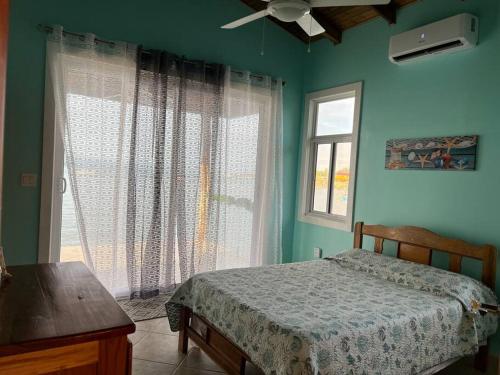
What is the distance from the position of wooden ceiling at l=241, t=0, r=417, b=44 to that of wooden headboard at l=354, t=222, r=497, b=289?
1879 mm

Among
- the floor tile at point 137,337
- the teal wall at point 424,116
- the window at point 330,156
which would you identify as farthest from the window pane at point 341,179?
the floor tile at point 137,337

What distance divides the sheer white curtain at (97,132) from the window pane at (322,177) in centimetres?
211

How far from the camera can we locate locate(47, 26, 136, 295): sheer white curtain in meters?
3.04

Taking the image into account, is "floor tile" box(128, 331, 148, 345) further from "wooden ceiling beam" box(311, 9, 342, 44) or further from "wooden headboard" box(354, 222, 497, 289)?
"wooden ceiling beam" box(311, 9, 342, 44)

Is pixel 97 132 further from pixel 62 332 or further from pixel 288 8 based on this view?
pixel 62 332

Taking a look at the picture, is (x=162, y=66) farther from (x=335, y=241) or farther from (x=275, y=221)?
(x=335, y=241)

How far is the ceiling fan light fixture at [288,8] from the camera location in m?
2.03

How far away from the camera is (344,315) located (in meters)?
1.99

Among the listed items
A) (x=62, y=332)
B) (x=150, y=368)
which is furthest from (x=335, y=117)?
(x=62, y=332)

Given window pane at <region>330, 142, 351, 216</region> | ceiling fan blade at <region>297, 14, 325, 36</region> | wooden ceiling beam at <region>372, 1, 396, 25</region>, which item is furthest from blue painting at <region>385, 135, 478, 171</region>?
ceiling fan blade at <region>297, 14, 325, 36</region>

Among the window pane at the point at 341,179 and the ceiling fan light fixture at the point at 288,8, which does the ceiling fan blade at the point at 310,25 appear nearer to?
the ceiling fan light fixture at the point at 288,8

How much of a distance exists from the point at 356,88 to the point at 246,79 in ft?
3.70

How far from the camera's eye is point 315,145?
426 cm

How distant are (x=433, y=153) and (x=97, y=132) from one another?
2.81m
